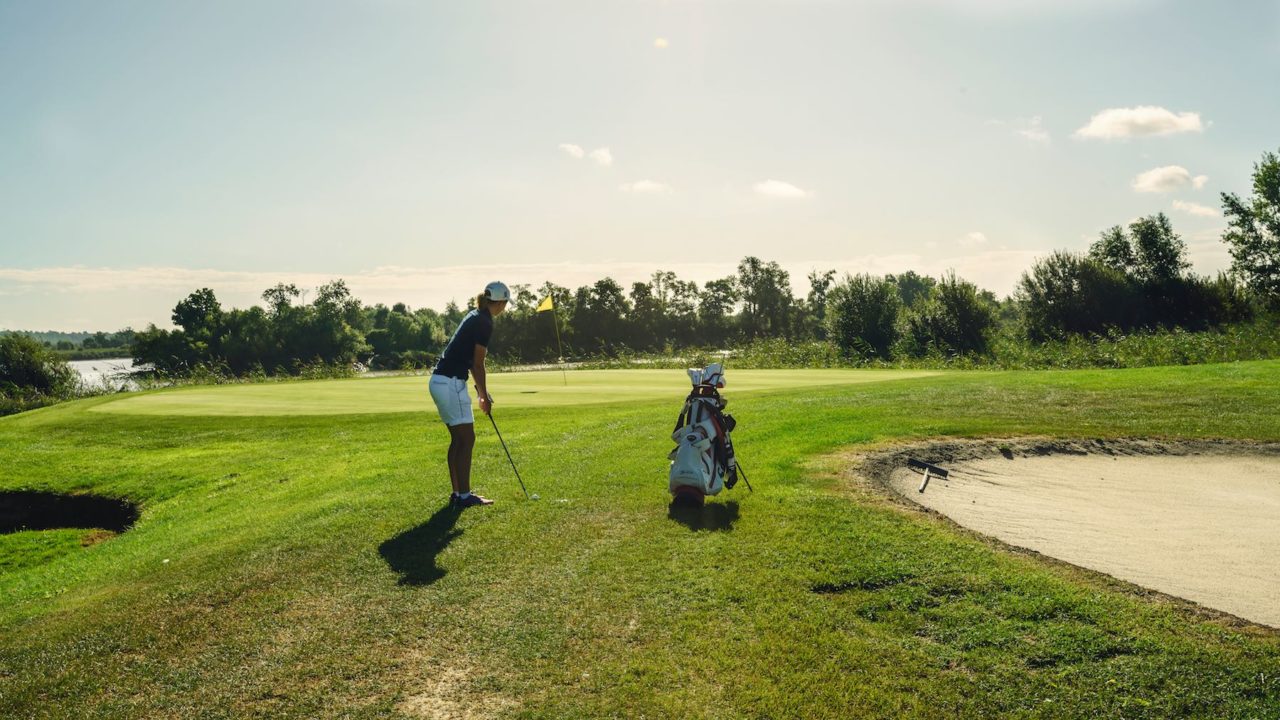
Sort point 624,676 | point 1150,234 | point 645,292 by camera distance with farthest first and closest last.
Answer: point 645,292 → point 1150,234 → point 624,676

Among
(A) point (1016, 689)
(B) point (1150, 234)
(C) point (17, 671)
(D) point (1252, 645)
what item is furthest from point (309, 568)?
(B) point (1150, 234)

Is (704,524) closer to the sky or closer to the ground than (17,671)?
closer to the sky

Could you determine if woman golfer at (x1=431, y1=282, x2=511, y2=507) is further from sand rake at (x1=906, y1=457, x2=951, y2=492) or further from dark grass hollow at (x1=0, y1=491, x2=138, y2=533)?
dark grass hollow at (x1=0, y1=491, x2=138, y2=533)

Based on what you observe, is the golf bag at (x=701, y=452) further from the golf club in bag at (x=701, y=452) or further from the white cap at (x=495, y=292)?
the white cap at (x=495, y=292)

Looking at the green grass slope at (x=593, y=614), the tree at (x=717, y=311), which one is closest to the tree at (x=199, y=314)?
the tree at (x=717, y=311)

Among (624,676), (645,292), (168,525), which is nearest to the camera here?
(624,676)

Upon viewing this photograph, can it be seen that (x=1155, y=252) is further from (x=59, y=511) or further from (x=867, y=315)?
(x=59, y=511)

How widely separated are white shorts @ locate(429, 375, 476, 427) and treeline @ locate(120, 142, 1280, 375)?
33.9ft

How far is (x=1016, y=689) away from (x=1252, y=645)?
73.4 inches

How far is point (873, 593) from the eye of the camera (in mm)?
5684

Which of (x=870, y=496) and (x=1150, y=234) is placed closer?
(x=870, y=496)

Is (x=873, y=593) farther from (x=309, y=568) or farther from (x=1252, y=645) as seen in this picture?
(x=309, y=568)

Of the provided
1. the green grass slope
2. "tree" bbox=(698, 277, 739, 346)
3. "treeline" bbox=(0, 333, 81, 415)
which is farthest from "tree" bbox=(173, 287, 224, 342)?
the green grass slope

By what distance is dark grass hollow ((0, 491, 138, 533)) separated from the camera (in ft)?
38.3
